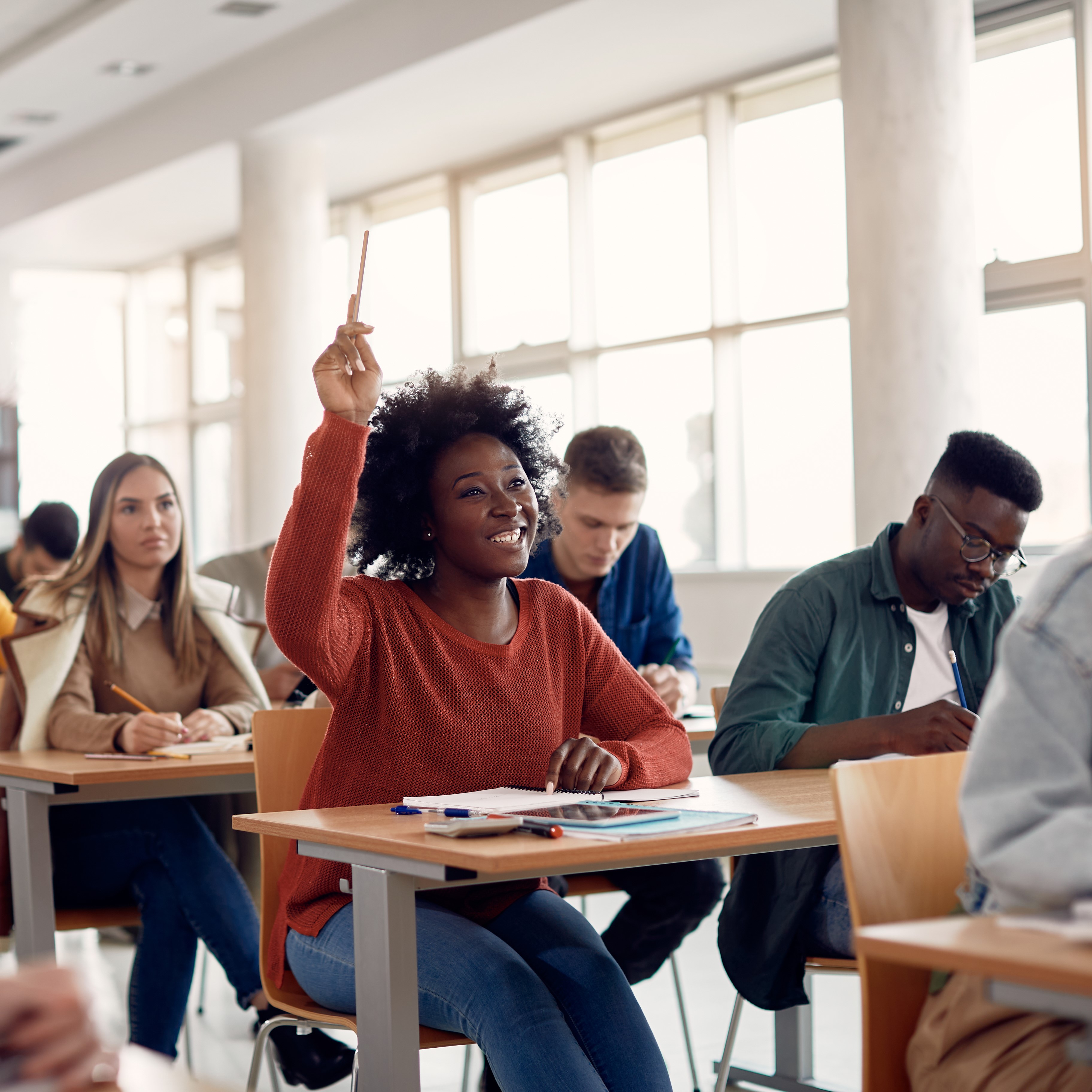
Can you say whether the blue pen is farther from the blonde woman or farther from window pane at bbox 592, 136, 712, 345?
window pane at bbox 592, 136, 712, 345

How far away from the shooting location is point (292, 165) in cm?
725

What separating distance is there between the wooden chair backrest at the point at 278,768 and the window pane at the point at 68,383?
26.4 ft

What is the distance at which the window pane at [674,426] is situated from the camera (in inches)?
260

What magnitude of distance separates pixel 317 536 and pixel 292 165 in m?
5.86

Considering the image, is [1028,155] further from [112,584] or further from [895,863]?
[895,863]

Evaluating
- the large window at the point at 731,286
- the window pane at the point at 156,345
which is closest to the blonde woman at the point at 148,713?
the large window at the point at 731,286

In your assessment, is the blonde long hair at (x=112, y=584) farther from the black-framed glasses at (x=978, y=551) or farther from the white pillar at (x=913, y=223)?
the white pillar at (x=913, y=223)

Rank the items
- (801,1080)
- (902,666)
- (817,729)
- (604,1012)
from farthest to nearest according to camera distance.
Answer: (801,1080), (902,666), (817,729), (604,1012)

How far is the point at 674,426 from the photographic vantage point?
264 inches

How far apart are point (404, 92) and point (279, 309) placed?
54.2 inches

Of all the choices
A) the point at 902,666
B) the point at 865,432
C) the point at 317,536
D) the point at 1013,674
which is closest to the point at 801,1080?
the point at 902,666

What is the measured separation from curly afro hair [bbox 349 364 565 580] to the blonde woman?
2.75 ft

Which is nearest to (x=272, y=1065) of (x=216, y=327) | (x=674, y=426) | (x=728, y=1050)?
(x=728, y=1050)

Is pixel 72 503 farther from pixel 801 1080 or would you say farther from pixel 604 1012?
pixel 604 1012
